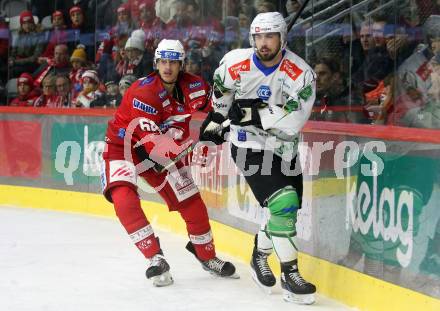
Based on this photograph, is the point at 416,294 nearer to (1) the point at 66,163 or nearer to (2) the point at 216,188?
(2) the point at 216,188

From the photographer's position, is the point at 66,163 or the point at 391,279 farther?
the point at 66,163

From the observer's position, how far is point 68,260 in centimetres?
580

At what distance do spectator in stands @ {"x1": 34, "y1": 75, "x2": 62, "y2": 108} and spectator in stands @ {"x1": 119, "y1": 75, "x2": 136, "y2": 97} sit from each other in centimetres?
79

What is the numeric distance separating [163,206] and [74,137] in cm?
141

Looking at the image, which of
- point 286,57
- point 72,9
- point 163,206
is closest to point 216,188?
point 163,206

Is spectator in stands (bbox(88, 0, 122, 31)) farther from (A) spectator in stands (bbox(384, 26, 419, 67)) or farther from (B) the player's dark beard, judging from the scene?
(B) the player's dark beard

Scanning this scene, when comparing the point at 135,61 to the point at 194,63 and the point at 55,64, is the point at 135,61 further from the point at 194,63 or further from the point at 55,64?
the point at 55,64

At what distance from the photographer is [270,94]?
4.61 metres

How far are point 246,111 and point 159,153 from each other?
2.12 feet

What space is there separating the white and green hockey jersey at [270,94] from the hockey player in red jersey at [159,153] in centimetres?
40

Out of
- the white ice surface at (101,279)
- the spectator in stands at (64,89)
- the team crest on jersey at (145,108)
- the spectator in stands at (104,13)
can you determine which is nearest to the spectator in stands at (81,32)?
the spectator in stands at (104,13)

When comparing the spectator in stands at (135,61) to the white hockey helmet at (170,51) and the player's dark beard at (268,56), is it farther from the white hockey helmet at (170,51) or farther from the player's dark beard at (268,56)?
the player's dark beard at (268,56)

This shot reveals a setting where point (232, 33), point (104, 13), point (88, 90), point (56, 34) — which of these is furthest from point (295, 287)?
point (56, 34)

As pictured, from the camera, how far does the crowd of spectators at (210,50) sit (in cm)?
540
